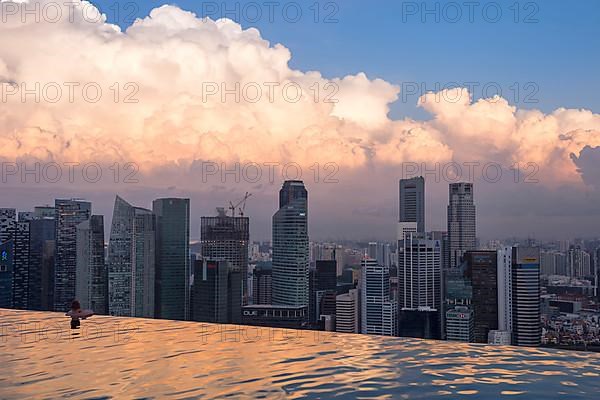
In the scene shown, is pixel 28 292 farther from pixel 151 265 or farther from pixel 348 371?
pixel 348 371

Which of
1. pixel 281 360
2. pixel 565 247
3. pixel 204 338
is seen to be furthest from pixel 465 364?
pixel 565 247

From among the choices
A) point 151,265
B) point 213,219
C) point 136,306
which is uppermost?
point 213,219

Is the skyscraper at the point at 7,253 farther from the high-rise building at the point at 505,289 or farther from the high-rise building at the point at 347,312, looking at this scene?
the high-rise building at the point at 505,289

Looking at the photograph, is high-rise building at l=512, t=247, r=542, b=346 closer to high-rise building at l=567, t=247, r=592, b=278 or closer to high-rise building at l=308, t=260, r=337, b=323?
high-rise building at l=567, t=247, r=592, b=278

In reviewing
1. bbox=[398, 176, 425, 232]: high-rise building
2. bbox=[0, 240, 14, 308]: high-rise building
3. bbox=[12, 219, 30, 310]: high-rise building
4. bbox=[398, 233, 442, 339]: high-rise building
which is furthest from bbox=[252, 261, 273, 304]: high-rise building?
bbox=[0, 240, 14, 308]: high-rise building

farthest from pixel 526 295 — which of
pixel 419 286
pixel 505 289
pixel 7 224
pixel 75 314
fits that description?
pixel 7 224

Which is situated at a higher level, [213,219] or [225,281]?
[213,219]

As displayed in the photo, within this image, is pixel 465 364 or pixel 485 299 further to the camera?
pixel 485 299

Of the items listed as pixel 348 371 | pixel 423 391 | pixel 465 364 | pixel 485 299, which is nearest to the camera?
pixel 423 391
